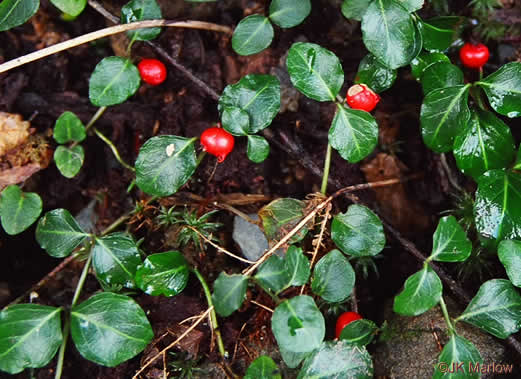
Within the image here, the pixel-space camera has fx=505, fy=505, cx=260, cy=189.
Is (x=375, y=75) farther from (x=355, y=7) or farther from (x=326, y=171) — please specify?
(x=326, y=171)

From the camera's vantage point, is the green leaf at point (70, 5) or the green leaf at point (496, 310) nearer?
the green leaf at point (496, 310)

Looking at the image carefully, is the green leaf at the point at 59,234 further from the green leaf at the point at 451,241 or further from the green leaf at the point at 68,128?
the green leaf at the point at 451,241

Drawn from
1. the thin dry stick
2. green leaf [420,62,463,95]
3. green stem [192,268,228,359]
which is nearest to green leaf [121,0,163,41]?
the thin dry stick

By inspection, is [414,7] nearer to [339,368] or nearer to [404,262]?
[404,262]

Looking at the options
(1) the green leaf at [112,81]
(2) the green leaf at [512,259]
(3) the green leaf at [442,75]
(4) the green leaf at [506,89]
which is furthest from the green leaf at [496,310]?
(1) the green leaf at [112,81]

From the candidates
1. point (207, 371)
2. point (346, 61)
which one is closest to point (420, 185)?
point (346, 61)

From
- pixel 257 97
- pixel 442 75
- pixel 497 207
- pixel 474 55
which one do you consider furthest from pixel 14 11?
pixel 497 207

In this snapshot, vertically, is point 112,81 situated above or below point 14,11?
below
